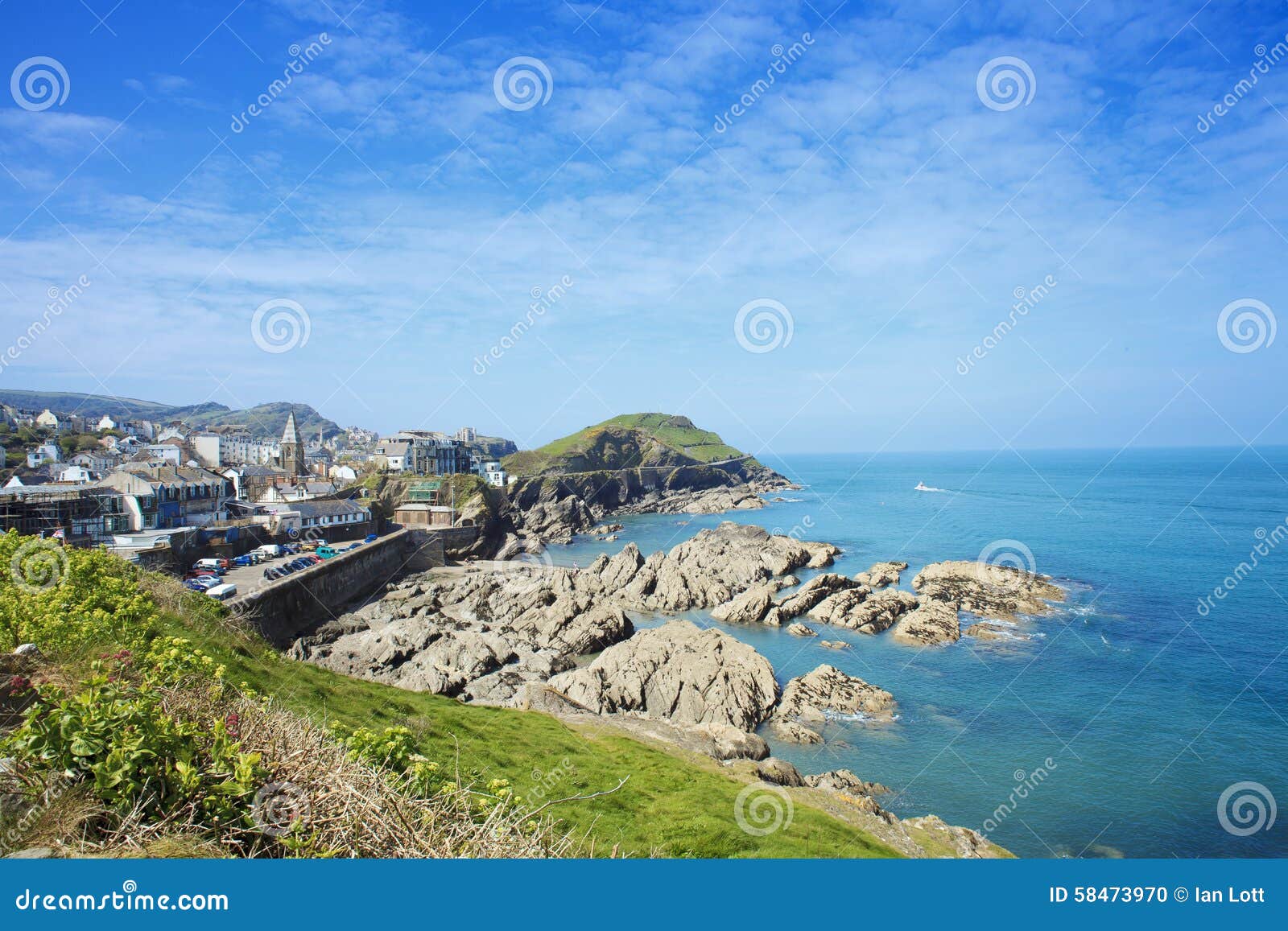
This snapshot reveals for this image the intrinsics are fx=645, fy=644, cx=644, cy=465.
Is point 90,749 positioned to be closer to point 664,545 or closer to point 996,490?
point 664,545

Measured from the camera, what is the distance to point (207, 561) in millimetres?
37031

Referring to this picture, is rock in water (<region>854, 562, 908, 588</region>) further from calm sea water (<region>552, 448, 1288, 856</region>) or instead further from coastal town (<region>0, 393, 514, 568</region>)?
coastal town (<region>0, 393, 514, 568</region>)

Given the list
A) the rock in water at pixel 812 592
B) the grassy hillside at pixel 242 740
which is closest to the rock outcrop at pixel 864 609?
the rock in water at pixel 812 592

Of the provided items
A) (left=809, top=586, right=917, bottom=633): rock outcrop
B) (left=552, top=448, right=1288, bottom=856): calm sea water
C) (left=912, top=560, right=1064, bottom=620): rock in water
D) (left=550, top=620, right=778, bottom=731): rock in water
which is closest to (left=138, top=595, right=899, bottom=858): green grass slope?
(left=550, top=620, right=778, bottom=731): rock in water

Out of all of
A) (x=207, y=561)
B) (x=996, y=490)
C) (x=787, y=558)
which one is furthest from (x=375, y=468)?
(x=996, y=490)

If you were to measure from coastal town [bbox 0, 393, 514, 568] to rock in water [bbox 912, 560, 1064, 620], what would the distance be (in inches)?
1731

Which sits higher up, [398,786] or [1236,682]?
[398,786]

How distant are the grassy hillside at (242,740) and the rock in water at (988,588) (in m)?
29.4

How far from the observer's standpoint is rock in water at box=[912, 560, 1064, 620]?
40906 millimetres

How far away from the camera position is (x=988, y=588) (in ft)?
148

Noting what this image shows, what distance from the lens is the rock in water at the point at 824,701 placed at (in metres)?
25.6

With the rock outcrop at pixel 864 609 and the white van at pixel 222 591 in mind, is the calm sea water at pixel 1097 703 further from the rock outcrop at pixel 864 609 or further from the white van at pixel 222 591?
the white van at pixel 222 591

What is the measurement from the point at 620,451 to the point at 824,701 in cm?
10339

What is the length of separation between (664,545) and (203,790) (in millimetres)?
68045
